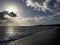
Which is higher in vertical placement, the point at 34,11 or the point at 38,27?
the point at 34,11

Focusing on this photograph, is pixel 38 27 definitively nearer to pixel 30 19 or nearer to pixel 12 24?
pixel 30 19

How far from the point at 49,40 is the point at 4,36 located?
2.93 feet

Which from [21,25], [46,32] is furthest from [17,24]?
[46,32]

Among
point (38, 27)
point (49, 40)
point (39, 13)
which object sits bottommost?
point (49, 40)

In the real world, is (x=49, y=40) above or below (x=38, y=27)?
below

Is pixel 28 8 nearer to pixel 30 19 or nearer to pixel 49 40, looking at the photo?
pixel 30 19

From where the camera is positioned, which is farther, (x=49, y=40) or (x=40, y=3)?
(x=40, y=3)

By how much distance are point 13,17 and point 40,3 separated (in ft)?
2.07

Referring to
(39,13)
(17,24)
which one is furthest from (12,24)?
(39,13)

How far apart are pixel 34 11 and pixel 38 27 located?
339 millimetres

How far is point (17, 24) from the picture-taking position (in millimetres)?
3631

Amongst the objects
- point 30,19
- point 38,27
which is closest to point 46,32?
point 38,27

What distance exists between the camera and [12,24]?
365cm

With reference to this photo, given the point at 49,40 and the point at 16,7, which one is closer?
the point at 49,40
